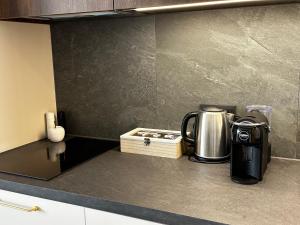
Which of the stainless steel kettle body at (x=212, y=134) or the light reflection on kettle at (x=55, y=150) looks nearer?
the stainless steel kettle body at (x=212, y=134)

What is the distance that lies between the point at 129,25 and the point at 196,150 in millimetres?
721

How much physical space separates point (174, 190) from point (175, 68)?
2.19 feet

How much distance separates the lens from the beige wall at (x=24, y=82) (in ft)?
5.54

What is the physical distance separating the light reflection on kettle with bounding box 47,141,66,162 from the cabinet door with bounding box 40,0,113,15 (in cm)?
67

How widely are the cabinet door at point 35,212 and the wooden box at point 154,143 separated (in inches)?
19.3

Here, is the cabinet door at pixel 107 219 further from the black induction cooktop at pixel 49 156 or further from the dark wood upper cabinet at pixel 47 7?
the dark wood upper cabinet at pixel 47 7

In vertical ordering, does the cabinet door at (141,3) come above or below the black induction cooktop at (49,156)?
above

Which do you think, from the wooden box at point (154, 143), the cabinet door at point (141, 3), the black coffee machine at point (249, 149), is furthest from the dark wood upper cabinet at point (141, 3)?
the wooden box at point (154, 143)

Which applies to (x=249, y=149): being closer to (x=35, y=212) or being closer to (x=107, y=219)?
(x=107, y=219)

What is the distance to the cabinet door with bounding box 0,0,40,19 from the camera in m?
1.47

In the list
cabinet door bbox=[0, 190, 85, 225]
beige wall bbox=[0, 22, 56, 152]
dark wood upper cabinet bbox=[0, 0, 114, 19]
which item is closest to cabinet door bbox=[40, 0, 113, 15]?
dark wood upper cabinet bbox=[0, 0, 114, 19]

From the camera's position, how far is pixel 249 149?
126 cm

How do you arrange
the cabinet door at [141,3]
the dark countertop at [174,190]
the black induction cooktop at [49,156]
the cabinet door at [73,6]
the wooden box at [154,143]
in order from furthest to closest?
the wooden box at [154,143]
the black induction cooktop at [49,156]
the cabinet door at [73,6]
the cabinet door at [141,3]
the dark countertop at [174,190]

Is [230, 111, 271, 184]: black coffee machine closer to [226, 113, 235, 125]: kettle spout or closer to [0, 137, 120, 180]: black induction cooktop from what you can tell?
[226, 113, 235, 125]: kettle spout
